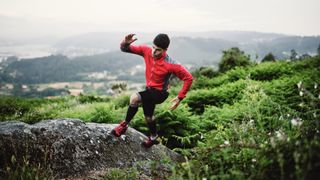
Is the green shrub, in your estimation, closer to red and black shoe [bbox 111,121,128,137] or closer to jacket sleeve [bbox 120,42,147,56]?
red and black shoe [bbox 111,121,128,137]

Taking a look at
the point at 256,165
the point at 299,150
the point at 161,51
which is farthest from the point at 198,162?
the point at 161,51

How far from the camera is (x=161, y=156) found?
5.75m

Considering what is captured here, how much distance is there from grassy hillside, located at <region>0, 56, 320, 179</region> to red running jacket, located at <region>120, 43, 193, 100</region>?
1.03m

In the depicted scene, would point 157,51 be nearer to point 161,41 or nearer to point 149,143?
point 161,41

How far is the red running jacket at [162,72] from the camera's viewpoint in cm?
525

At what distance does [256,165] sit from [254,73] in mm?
13602

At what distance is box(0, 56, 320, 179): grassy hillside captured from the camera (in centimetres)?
299

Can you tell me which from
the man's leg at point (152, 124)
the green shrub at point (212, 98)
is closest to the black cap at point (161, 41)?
the man's leg at point (152, 124)

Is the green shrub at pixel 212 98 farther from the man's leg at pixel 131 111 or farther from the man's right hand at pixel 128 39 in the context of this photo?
the man's right hand at pixel 128 39

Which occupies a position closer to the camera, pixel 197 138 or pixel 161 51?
pixel 161 51

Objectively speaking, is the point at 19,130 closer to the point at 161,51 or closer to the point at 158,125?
the point at 161,51

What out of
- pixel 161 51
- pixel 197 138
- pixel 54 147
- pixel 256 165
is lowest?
pixel 197 138

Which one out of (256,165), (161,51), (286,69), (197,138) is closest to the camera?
(256,165)

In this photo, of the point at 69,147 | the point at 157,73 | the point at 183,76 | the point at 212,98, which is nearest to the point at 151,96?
the point at 157,73
